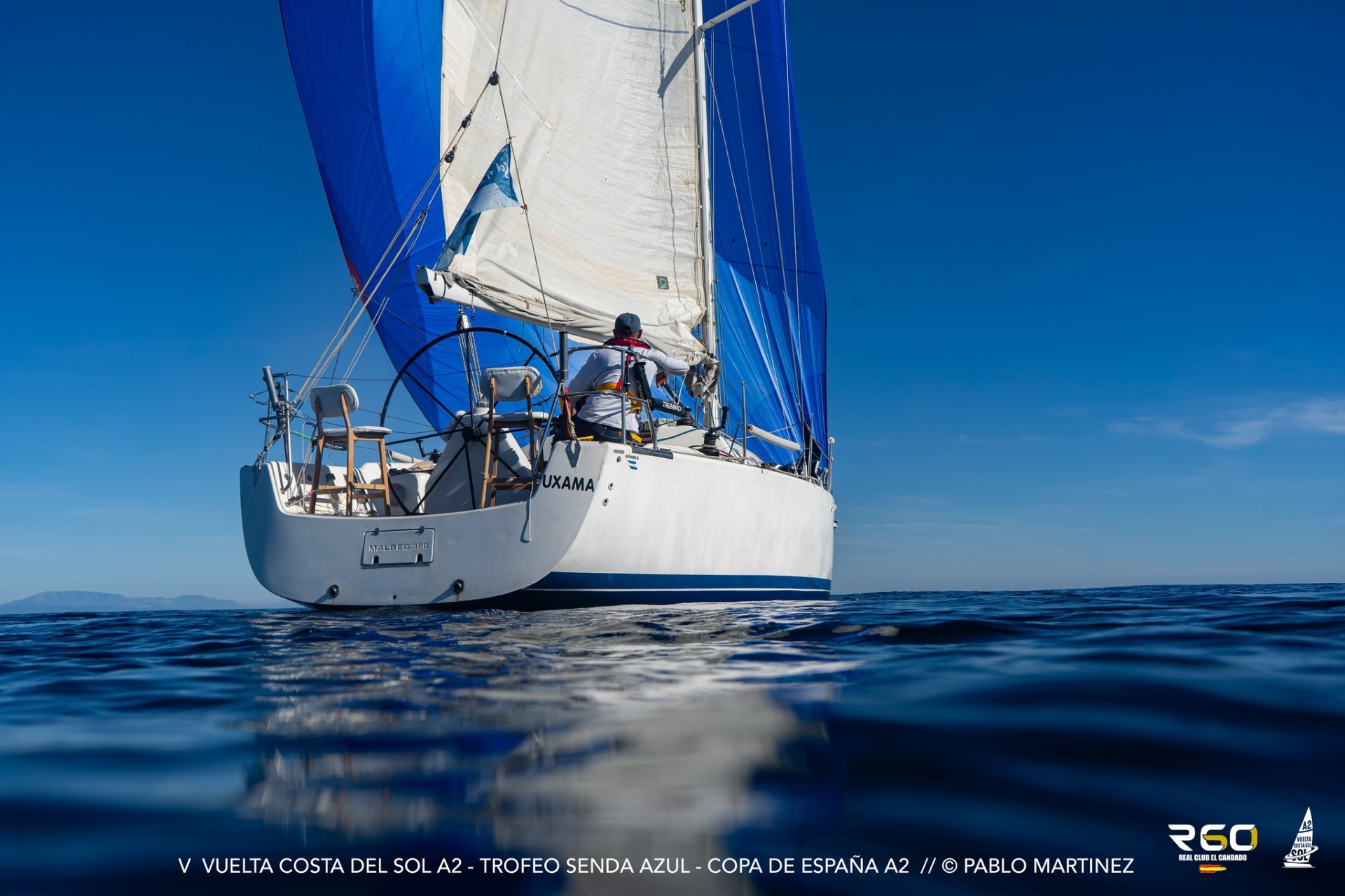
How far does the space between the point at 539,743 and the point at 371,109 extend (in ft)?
35.8

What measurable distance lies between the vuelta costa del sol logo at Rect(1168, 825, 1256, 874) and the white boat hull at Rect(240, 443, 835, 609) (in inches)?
181

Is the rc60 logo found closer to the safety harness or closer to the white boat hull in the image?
the white boat hull

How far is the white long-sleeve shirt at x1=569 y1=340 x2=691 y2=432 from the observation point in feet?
20.7

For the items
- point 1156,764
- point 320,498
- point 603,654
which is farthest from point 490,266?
point 1156,764

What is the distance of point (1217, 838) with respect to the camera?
1070mm

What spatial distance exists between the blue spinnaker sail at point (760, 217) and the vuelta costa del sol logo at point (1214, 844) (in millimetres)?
10424

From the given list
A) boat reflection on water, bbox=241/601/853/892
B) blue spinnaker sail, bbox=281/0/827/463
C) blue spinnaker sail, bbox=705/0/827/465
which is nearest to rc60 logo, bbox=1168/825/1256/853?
boat reflection on water, bbox=241/601/853/892

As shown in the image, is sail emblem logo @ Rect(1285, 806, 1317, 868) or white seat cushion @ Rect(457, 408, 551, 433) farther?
white seat cushion @ Rect(457, 408, 551, 433)

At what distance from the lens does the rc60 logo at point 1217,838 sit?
41.1 inches

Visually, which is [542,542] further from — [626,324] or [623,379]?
[626,324]

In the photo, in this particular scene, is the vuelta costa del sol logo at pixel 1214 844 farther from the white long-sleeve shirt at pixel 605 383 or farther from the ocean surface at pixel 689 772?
the white long-sleeve shirt at pixel 605 383

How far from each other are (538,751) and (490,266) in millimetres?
6229

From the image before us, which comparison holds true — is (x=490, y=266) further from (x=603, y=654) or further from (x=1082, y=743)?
(x=1082, y=743)

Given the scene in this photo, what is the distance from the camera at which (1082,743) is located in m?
1.49
